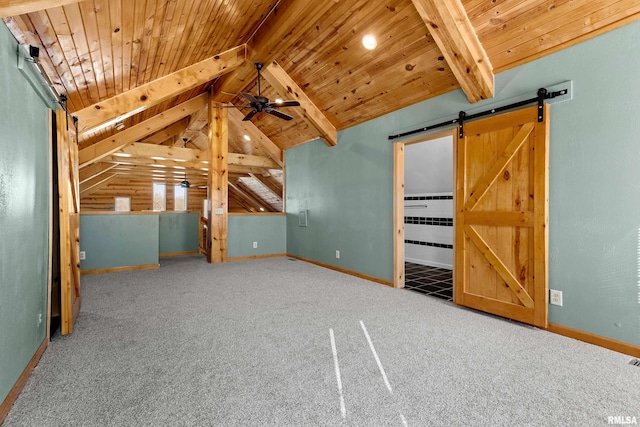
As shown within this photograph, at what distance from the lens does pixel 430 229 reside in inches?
223

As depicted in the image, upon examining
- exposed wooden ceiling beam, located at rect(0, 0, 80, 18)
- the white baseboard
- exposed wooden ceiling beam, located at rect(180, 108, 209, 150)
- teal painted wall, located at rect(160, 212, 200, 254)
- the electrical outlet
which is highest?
exposed wooden ceiling beam, located at rect(180, 108, 209, 150)

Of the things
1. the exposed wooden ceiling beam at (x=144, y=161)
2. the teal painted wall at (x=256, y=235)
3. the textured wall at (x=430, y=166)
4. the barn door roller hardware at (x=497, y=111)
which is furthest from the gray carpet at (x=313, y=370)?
the exposed wooden ceiling beam at (x=144, y=161)

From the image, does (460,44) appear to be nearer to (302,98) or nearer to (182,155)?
(302,98)

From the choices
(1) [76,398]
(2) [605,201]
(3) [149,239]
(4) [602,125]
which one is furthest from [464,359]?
(3) [149,239]

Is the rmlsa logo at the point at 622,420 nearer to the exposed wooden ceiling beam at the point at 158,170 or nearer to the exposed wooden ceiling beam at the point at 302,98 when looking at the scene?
the exposed wooden ceiling beam at the point at 302,98

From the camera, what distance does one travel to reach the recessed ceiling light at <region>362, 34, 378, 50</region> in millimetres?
3289

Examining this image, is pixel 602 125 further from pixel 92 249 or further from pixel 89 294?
pixel 92 249

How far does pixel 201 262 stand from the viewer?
5859 mm

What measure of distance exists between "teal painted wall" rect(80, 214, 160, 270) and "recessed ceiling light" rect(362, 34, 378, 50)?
429 centimetres

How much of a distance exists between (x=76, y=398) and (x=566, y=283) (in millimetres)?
3420

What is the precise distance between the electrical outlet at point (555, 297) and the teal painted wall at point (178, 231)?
21.2 feet

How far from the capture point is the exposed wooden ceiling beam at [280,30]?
325cm

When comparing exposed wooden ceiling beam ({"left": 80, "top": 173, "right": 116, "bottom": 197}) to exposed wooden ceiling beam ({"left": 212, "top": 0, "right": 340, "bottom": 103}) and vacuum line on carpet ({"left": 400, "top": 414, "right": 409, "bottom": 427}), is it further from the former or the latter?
vacuum line on carpet ({"left": 400, "top": 414, "right": 409, "bottom": 427})

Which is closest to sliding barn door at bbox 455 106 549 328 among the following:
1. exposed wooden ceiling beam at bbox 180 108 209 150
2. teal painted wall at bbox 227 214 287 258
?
teal painted wall at bbox 227 214 287 258
